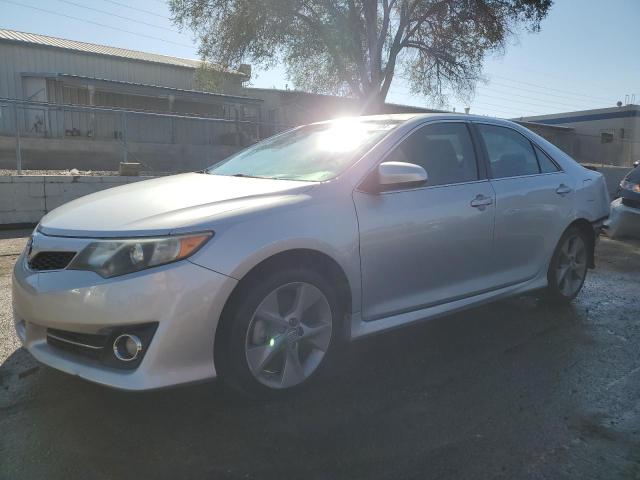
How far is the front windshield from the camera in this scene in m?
3.30

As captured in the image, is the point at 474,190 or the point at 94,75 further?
the point at 94,75

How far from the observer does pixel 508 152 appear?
419 cm

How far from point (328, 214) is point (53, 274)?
55.5 inches

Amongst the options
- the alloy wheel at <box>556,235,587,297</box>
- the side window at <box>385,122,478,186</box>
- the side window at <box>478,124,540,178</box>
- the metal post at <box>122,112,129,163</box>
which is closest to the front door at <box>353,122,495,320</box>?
the side window at <box>385,122,478,186</box>

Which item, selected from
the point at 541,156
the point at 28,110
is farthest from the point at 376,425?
the point at 28,110

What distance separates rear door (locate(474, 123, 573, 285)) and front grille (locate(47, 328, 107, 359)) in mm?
2690

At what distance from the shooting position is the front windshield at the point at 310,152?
130 inches

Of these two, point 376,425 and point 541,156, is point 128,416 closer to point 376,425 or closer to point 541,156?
point 376,425

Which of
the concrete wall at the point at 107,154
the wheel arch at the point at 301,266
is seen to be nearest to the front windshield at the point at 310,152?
the wheel arch at the point at 301,266

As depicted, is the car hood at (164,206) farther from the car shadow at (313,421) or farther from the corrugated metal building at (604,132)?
the corrugated metal building at (604,132)

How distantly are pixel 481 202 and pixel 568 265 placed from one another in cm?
150

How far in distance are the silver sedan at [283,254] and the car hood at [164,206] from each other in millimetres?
13

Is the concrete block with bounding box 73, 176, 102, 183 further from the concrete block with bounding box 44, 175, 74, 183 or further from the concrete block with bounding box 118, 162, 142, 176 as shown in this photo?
the concrete block with bounding box 118, 162, 142, 176

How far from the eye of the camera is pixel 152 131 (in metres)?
14.6
